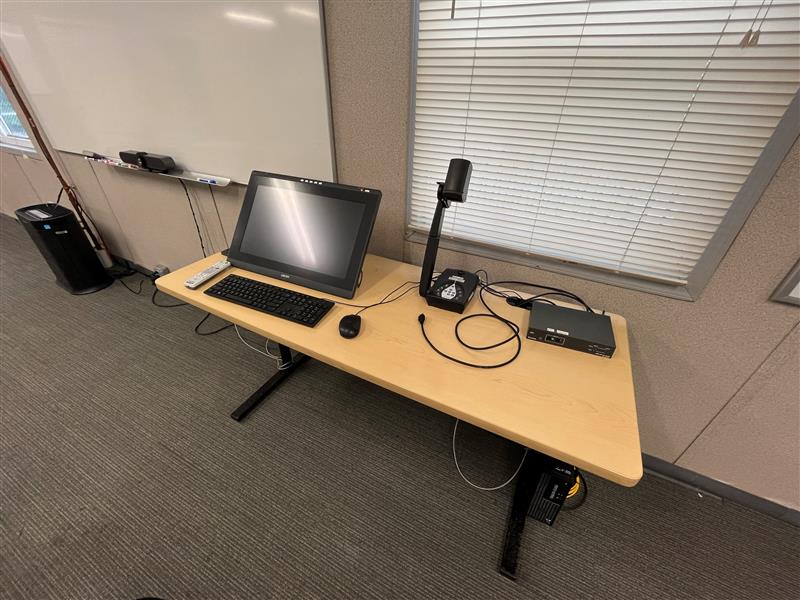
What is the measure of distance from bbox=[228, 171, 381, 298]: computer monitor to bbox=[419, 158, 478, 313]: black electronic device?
0.67ft

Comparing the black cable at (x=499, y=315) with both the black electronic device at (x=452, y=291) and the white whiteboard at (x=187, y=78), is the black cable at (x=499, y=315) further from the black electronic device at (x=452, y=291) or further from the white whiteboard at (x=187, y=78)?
the white whiteboard at (x=187, y=78)

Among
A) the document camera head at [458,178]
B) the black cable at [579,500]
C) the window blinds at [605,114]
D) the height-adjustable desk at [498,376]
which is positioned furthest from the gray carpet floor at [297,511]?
the document camera head at [458,178]

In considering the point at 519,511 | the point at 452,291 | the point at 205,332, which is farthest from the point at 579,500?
the point at 205,332

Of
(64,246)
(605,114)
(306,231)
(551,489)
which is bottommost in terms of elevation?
(551,489)

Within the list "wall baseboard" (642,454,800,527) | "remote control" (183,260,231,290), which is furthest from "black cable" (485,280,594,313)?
"remote control" (183,260,231,290)

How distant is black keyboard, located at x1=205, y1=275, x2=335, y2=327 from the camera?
1009 millimetres

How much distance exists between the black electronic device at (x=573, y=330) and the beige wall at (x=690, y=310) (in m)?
0.19

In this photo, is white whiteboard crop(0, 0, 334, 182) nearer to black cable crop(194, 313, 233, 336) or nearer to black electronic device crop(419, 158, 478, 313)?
black electronic device crop(419, 158, 478, 313)

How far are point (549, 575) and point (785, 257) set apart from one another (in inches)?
45.6

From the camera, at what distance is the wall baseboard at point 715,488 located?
1189 millimetres

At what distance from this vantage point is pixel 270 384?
1.66m

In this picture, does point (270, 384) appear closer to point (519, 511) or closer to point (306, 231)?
point (306, 231)

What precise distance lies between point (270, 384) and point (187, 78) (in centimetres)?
148

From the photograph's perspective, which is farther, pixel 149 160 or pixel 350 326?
pixel 149 160
